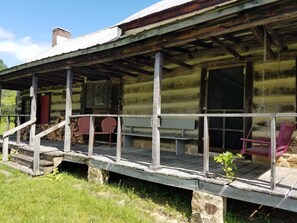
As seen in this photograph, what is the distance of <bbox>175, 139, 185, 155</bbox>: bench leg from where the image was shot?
6.07 meters

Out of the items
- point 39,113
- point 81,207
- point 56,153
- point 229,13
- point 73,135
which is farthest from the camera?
point 39,113

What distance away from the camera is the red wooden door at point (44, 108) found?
11391mm

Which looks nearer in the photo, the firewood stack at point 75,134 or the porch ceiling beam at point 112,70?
the porch ceiling beam at point 112,70

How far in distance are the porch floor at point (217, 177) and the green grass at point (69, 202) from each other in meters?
0.43

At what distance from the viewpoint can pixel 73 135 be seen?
787 cm

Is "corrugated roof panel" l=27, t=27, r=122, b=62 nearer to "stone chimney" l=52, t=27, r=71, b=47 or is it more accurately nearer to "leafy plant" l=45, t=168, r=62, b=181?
"stone chimney" l=52, t=27, r=71, b=47

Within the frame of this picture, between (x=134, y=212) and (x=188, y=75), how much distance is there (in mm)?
3687

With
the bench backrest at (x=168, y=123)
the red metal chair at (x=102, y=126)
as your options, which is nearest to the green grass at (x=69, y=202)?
the red metal chair at (x=102, y=126)

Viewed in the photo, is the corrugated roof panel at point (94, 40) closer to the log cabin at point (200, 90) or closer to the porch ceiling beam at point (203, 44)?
the log cabin at point (200, 90)

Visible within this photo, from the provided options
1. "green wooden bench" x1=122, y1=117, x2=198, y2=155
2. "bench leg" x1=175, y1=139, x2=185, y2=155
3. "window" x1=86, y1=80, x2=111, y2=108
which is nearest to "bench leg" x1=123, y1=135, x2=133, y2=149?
"green wooden bench" x1=122, y1=117, x2=198, y2=155

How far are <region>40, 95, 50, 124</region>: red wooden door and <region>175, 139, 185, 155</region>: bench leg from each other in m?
7.44

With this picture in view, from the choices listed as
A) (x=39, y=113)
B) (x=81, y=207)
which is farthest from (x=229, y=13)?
(x=39, y=113)

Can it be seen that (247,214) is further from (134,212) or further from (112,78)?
(112,78)

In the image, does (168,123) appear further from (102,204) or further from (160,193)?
(102,204)
